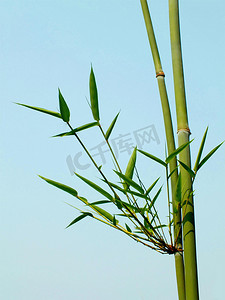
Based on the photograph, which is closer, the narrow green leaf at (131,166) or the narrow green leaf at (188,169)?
the narrow green leaf at (188,169)

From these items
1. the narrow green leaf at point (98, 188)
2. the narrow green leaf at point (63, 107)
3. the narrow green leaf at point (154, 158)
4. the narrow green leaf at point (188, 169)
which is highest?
the narrow green leaf at point (63, 107)

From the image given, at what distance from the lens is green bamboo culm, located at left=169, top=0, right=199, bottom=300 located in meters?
0.73

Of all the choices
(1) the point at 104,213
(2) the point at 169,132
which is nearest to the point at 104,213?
(1) the point at 104,213

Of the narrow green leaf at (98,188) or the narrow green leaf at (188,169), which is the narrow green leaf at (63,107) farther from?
the narrow green leaf at (188,169)

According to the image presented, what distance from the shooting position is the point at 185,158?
0.80 meters

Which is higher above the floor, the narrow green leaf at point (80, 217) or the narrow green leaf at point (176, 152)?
the narrow green leaf at point (176, 152)

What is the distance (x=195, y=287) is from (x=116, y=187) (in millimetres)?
234

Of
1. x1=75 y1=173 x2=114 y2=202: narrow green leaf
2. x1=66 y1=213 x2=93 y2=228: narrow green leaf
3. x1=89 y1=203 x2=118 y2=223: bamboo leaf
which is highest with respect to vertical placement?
x1=75 y1=173 x2=114 y2=202: narrow green leaf

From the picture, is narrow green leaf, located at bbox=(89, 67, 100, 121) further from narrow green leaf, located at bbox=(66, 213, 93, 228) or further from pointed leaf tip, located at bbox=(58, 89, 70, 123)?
narrow green leaf, located at bbox=(66, 213, 93, 228)

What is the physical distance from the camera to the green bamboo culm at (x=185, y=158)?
735mm

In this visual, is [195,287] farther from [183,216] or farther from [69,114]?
[69,114]

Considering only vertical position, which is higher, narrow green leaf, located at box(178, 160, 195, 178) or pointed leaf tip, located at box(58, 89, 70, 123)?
pointed leaf tip, located at box(58, 89, 70, 123)

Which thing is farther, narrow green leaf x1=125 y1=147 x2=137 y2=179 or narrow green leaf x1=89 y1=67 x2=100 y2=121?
narrow green leaf x1=125 y1=147 x2=137 y2=179

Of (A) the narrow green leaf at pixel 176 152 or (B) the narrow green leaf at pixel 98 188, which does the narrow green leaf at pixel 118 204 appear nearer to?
(B) the narrow green leaf at pixel 98 188
